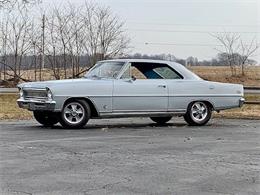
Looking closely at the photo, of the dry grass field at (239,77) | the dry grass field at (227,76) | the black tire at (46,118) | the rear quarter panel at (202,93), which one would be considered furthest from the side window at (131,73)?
the dry grass field at (239,77)

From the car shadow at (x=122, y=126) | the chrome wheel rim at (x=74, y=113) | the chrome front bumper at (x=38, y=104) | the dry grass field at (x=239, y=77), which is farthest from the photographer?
the dry grass field at (x=239, y=77)

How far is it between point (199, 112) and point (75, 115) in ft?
10.0

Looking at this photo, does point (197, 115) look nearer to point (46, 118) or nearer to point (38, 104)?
point (46, 118)

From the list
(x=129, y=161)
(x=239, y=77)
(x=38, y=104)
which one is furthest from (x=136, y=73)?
(x=239, y=77)

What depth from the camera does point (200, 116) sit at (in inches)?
521

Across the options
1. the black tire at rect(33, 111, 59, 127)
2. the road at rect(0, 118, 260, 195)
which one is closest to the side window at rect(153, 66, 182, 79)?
the road at rect(0, 118, 260, 195)

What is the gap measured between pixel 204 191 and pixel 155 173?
103 centimetres

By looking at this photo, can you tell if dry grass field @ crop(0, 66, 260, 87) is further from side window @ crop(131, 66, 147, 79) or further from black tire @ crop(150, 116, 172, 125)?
side window @ crop(131, 66, 147, 79)

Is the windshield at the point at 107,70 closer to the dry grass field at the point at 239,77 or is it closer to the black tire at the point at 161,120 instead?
the black tire at the point at 161,120

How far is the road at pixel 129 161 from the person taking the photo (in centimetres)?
584

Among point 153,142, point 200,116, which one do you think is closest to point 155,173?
point 153,142

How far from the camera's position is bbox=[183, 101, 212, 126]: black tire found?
43.0 ft

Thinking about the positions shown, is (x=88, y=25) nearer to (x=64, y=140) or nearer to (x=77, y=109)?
(x=77, y=109)

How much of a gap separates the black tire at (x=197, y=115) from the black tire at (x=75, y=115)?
2452 millimetres
